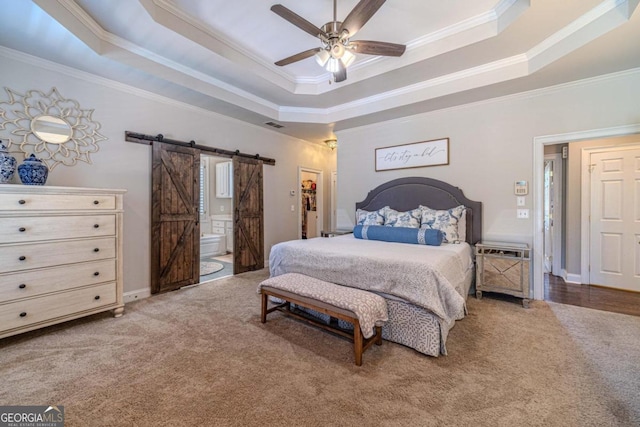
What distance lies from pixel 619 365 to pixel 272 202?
489cm

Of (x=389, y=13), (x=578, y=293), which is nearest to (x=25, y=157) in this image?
(x=389, y=13)

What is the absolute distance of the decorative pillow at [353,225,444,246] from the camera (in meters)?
3.24

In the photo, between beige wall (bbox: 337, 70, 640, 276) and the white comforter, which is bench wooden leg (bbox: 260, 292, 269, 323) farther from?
beige wall (bbox: 337, 70, 640, 276)

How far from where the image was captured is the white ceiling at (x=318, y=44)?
235 centimetres

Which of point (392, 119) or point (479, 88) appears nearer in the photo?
point (479, 88)

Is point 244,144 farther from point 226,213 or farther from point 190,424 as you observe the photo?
point 190,424

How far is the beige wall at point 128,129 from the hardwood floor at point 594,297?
17.2 feet

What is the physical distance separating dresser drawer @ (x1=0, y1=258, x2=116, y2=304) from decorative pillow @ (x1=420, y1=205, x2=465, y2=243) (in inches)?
152

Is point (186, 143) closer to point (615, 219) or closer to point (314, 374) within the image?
point (314, 374)

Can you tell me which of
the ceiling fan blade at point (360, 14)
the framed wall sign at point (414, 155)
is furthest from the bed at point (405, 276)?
the ceiling fan blade at point (360, 14)

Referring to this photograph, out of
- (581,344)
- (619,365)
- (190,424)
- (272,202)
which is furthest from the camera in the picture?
(272,202)

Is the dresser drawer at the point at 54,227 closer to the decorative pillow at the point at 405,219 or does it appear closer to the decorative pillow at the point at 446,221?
the decorative pillow at the point at 405,219

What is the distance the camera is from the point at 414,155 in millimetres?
4406

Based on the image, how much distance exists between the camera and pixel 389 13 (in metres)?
2.64
